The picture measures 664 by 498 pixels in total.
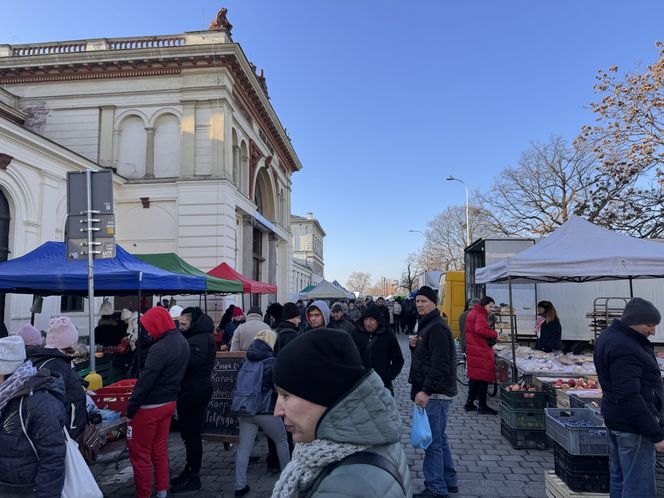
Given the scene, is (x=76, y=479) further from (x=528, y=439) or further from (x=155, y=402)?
(x=528, y=439)

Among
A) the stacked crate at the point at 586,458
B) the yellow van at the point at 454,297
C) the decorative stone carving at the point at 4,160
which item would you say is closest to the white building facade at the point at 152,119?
the decorative stone carving at the point at 4,160

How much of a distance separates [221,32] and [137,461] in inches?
748

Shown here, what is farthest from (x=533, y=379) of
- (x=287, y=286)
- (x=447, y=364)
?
(x=287, y=286)

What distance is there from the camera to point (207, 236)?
18578 millimetres

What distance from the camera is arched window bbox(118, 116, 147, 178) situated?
63.6ft

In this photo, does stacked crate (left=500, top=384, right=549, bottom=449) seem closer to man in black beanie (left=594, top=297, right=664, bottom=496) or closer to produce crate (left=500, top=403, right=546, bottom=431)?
produce crate (left=500, top=403, right=546, bottom=431)

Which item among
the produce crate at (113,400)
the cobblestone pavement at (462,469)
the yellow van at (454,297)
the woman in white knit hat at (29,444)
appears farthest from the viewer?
the yellow van at (454,297)

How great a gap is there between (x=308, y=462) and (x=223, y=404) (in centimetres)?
487

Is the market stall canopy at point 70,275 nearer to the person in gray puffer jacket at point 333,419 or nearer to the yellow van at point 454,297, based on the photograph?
the person in gray puffer jacket at point 333,419

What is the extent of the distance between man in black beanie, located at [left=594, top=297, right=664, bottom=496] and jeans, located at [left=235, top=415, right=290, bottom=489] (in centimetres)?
308

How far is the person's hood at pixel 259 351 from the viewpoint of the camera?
15.8 feet

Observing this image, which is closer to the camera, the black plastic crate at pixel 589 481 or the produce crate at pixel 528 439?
the black plastic crate at pixel 589 481

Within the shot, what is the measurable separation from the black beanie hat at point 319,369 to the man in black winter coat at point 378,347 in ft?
14.3

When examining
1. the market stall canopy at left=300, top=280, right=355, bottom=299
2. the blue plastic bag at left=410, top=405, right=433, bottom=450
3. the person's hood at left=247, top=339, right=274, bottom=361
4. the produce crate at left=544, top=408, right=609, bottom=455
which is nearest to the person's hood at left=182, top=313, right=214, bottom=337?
the person's hood at left=247, top=339, right=274, bottom=361
